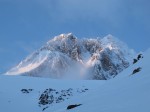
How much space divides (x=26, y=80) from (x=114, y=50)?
422 feet

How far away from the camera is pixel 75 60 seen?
168m

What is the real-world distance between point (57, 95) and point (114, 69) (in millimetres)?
120045

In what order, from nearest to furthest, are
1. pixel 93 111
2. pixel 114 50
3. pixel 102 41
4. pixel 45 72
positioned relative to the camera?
pixel 93 111
pixel 45 72
pixel 114 50
pixel 102 41

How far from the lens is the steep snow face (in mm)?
141375

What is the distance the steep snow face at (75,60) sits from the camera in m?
141

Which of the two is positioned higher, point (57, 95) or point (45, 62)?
point (45, 62)

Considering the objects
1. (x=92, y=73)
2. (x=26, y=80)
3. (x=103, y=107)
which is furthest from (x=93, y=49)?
(x=103, y=107)

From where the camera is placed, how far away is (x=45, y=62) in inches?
5522

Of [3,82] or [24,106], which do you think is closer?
[24,106]

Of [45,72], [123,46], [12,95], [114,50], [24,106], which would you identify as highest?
[123,46]

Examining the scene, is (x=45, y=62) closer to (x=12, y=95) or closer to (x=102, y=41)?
(x=102, y=41)

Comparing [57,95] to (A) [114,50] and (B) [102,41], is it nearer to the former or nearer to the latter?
(A) [114,50]

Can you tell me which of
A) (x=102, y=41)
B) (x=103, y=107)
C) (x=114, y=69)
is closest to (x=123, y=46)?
(x=102, y=41)

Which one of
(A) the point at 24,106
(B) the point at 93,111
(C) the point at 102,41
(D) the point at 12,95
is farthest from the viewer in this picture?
(C) the point at 102,41
